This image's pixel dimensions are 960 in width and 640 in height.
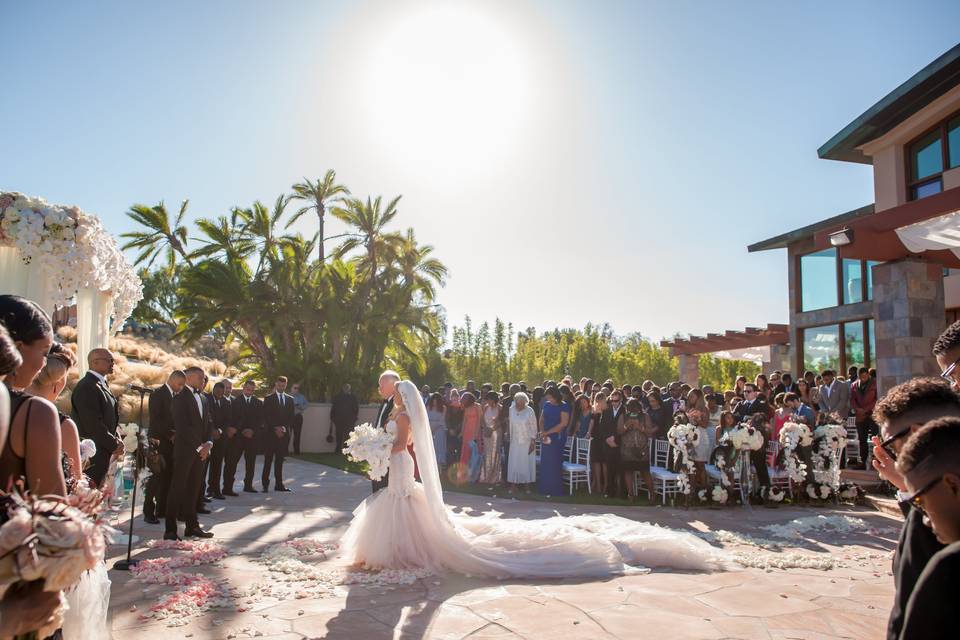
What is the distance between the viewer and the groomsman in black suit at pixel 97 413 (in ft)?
21.5

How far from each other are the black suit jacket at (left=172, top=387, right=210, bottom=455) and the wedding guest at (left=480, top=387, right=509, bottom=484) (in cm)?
655

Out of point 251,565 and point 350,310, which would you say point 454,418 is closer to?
point 251,565

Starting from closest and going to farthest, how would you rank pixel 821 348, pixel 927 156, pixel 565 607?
pixel 565 607 < pixel 927 156 < pixel 821 348

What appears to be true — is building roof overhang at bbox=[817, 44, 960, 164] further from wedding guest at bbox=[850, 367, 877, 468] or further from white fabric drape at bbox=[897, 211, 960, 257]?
wedding guest at bbox=[850, 367, 877, 468]

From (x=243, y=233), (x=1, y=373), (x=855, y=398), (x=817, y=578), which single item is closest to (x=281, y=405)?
(x=817, y=578)

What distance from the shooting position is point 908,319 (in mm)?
10297

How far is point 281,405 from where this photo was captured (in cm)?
1205

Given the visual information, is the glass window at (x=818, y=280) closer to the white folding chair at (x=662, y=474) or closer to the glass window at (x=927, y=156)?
the glass window at (x=927, y=156)

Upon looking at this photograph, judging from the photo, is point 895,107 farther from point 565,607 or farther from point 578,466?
point 565,607

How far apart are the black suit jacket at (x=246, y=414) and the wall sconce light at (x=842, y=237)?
10.2m

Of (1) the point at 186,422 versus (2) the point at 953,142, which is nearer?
(1) the point at 186,422

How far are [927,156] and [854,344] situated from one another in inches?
228

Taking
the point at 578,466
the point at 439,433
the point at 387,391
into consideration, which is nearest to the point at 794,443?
the point at 578,466

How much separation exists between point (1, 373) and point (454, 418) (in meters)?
13.0
